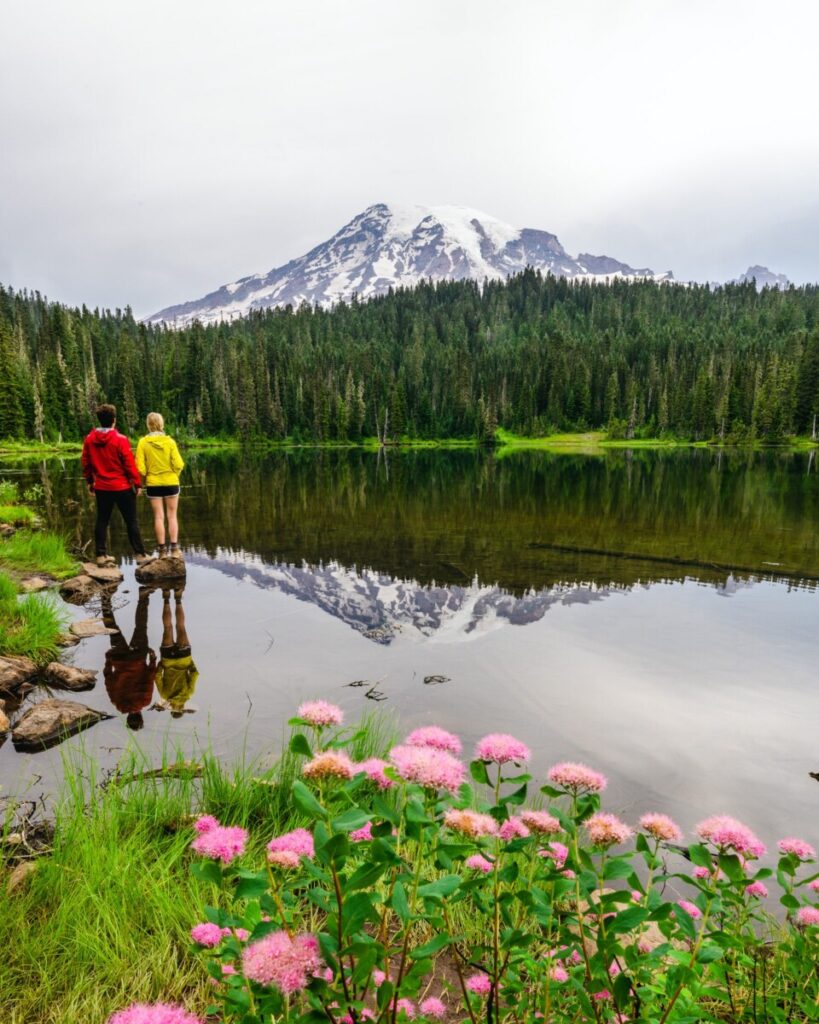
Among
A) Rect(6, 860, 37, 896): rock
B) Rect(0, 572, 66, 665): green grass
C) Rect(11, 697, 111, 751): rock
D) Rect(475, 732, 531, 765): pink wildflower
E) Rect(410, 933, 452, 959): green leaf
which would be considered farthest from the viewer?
Rect(0, 572, 66, 665): green grass

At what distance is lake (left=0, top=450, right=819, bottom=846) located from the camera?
6848mm

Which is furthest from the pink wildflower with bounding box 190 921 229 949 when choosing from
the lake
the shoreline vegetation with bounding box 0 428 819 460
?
the shoreline vegetation with bounding box 0 428 819 460

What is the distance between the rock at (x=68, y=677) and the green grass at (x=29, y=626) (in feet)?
1.95

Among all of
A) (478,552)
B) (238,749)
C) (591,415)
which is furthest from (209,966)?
(591,415)

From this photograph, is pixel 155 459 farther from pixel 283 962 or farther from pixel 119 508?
pixel 283 962

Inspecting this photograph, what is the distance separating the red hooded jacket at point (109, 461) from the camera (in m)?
13.6

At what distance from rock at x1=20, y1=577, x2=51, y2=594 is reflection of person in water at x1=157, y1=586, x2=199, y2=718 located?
10.2 feet

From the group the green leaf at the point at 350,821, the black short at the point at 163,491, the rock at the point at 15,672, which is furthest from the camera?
the black short at the point at 163,491

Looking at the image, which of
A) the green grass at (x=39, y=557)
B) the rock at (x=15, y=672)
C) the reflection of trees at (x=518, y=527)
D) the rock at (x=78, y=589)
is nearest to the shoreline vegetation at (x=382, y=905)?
the rock at (x=15, y=672)

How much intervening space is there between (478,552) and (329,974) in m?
16.9

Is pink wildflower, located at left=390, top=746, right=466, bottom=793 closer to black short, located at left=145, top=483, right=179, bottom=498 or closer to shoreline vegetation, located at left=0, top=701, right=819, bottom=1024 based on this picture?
shoreline vegetation, located at left=0, top=701, right=819, bottom=1024

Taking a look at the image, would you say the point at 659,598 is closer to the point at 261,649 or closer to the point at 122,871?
the point at 261,649

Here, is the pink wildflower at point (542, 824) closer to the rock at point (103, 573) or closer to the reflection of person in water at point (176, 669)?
the reflection of person in water at point (176, 669)

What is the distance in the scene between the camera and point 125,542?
19.2 m
